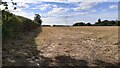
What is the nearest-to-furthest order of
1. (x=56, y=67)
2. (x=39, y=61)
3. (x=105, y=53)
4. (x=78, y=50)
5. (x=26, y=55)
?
1. (x=56, y=67)
2. (x=39, y=61)
3. (x=26, y=55)
4. (x=105, y=53)
5. (x=78, y=50)

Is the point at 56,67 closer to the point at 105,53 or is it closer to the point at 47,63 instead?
the point at 47,63

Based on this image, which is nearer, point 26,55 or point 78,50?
point 26,55

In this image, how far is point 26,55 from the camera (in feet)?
31.7

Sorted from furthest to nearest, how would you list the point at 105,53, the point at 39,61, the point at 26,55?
1. the point at 105,53
2. the point at 26,55
3. the point at 39,61

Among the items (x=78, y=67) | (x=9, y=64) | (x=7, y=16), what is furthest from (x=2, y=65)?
(x=7, y=16)

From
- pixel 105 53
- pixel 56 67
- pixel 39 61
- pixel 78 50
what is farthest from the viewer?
pixel 78 50

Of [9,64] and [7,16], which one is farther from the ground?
[7,16]

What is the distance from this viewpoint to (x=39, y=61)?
8.74 m

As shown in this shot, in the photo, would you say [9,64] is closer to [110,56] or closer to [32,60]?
[32,60]

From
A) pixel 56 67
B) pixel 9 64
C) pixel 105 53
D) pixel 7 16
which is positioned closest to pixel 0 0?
pixel 7 16

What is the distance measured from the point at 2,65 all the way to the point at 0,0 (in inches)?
113

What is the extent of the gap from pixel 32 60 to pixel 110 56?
278 centimetres

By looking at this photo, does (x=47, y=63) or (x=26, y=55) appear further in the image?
(x=26, y=55)

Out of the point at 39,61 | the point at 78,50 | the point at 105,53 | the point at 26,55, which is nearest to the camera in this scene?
the point at 39,61
